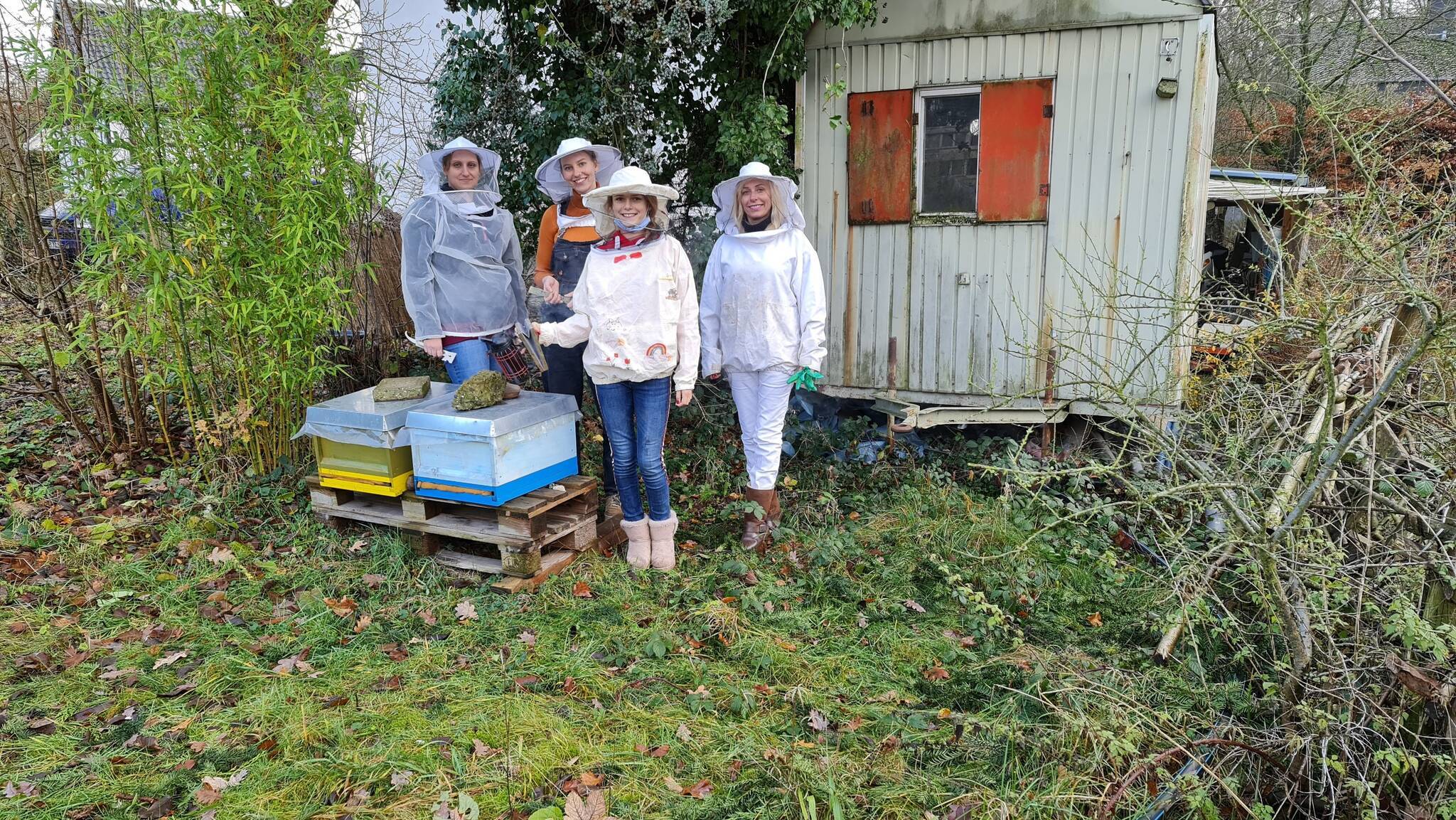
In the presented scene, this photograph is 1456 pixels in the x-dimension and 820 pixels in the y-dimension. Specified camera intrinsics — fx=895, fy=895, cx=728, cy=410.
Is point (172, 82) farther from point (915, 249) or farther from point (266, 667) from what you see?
point (915, 249)

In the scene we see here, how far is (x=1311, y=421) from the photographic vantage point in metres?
4.09

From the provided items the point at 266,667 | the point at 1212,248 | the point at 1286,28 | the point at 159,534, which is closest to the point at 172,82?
the point at 159,534

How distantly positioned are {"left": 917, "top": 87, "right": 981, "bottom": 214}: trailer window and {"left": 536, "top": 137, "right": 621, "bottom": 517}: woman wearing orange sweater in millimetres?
2263

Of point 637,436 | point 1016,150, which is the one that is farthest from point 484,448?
point 1016,150

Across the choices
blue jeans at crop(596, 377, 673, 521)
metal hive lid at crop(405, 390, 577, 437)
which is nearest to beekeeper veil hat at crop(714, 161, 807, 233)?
blue jeans at crop(596, 377, 673, 521)

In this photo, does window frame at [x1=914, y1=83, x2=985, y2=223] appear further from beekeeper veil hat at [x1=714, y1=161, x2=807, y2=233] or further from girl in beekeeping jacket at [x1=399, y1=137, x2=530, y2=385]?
girl in beekeeping jacket at [x1=399, y1=137, x2=530, y2=385]

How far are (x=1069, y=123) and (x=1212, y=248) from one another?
27.3 ft

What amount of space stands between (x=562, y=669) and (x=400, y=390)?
1.69 m

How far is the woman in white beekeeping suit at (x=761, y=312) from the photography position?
476 centimetres

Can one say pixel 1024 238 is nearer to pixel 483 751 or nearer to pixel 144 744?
pixel 483 751

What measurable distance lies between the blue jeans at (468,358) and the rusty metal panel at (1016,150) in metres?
3.46

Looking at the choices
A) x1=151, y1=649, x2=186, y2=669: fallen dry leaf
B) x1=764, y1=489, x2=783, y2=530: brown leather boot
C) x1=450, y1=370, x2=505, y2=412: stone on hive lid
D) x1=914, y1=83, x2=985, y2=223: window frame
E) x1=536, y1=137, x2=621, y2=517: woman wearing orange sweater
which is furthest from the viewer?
x1=914, y1=83, x2=985, y2=223: window frame

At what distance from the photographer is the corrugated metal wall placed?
5.67 metres

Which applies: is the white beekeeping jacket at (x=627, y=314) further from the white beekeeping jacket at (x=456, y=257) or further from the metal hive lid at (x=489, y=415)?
the white beekeeping jacket at (x=456, y=257)
